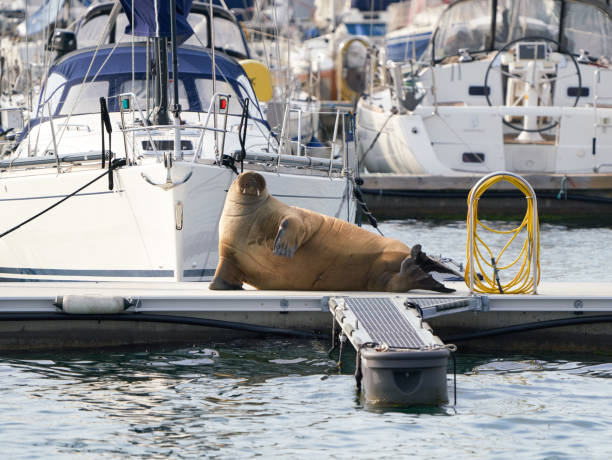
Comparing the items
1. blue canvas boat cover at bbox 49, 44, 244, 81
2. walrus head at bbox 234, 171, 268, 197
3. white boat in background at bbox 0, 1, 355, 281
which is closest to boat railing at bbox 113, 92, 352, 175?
white boat in background at bbox 0, 1, 355, 281

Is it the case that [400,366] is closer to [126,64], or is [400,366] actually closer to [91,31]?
[126,64]

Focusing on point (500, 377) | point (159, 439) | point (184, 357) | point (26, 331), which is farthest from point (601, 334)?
point (26, 331)

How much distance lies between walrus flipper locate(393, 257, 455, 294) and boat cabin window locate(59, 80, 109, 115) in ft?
15.9

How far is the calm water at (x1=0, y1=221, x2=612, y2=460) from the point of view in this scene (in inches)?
259

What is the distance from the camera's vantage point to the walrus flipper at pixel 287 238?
895 cm

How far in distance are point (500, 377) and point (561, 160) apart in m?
12.3

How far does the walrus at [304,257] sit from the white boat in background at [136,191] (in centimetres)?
94

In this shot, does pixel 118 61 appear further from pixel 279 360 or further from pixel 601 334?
pixel 601 334

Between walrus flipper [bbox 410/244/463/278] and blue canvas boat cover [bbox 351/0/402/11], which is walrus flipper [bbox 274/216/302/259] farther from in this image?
blue canvas boat cover [bbox 351/0/402/11]

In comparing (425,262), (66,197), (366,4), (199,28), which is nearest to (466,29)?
(199,28)

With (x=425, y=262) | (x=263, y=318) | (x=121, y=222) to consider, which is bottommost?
(x=263, y=318)

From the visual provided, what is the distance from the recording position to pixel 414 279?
30.1 ft

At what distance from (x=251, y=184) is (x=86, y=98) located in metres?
4.15

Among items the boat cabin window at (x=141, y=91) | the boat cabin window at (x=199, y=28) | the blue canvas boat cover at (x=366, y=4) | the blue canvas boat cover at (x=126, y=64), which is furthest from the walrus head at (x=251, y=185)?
the blue canvas boat cover at (x=366, y=4)
